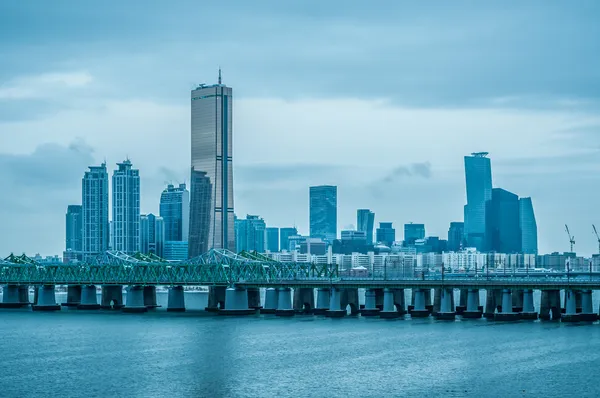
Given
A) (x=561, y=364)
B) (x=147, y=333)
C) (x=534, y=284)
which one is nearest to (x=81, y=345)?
(x=147, y=333)

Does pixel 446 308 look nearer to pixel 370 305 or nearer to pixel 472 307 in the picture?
pixel 472 307

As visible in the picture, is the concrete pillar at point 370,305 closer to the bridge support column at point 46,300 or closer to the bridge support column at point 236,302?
the bridge support column at point 236,302

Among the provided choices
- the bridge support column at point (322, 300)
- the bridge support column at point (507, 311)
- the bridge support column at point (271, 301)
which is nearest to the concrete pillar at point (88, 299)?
the bridge support column at point (271, 301)

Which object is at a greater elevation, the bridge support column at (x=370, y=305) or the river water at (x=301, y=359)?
the bridge support column at (x=370, y=305)

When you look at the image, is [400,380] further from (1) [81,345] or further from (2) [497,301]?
(2) [497,301]

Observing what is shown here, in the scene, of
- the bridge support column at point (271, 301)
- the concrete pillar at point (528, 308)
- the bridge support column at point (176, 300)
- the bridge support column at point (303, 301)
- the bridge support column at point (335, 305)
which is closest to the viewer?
the concrete pillar at point (528, 308)

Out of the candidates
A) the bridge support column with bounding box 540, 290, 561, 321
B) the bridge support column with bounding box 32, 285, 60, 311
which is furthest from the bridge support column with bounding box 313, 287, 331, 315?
the bridge support column with bounding box 32, 285, 60, 311

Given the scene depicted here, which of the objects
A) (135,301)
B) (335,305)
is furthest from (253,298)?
(135,301)
